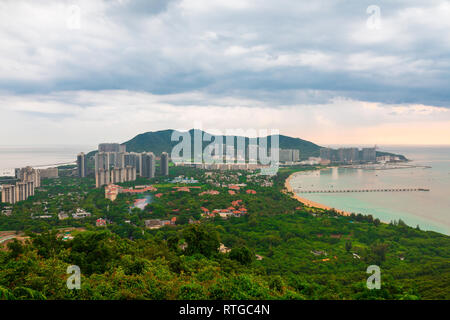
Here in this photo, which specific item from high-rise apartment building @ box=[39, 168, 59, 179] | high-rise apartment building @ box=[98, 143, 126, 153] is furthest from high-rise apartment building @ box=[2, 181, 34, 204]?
high-rise apartment building @ box=[98, 143, 126, 153]

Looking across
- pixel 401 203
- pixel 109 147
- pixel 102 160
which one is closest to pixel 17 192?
pixel 102 160

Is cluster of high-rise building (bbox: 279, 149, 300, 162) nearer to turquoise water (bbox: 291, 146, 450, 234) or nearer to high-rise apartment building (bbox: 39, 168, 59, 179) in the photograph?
turquoise water (bbox: 291, 146, 450, 234)

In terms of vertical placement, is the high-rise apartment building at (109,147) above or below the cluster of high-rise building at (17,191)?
above

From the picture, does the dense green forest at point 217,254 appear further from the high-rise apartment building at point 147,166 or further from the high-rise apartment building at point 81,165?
the high-rise apartment building at point 147,166

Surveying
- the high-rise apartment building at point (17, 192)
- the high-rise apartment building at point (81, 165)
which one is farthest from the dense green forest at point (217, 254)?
the high-rise apartment building at point (81, 165)
